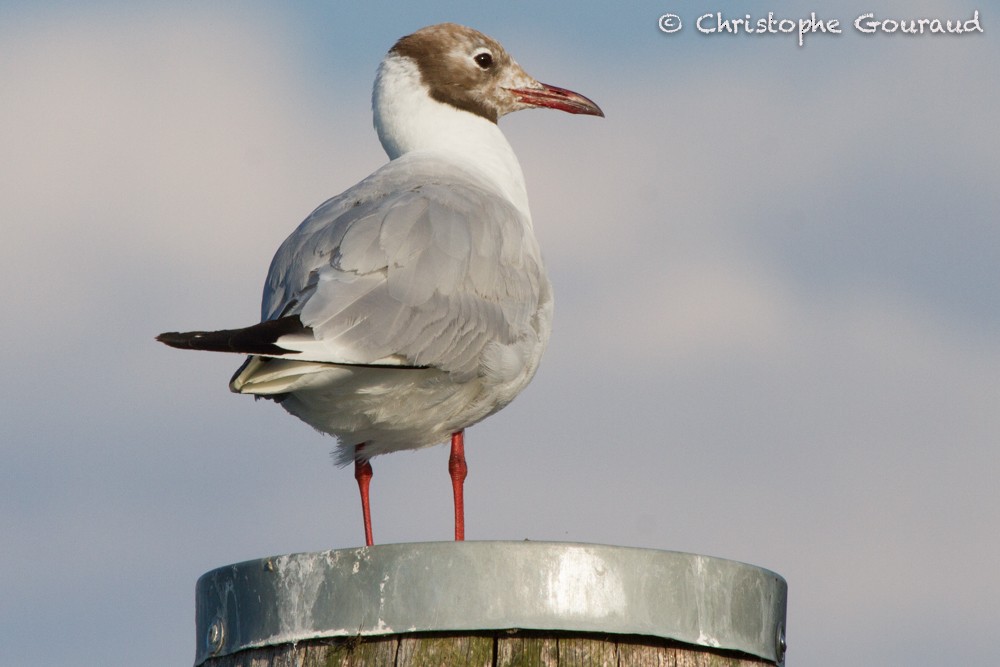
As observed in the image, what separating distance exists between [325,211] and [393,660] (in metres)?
2.97

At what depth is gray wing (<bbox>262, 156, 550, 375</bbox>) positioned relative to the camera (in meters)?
5.11

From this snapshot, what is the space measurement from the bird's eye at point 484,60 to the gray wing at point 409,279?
1.97m

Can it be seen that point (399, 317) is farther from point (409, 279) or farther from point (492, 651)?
point (492, 651)

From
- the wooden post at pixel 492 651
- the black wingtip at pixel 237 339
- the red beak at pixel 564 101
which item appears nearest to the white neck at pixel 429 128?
the red beak at pixel 564 101

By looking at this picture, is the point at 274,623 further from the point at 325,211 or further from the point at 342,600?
the point at 325,211

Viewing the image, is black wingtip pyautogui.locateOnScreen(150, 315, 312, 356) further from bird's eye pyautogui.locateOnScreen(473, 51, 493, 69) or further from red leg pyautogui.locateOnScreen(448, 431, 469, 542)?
bird's eye pyautogui.locateOnScreen(473, 51, 493, 69)

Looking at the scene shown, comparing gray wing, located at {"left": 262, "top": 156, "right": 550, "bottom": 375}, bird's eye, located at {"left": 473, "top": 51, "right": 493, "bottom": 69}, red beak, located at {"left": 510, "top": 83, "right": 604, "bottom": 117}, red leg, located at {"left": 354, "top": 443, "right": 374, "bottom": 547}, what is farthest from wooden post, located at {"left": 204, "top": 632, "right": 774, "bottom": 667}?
red beak, located at {"left": 510, "top": 83, "right": 604, "bottom": 117}

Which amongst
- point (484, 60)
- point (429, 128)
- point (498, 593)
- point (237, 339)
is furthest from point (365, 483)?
point (498, 593)

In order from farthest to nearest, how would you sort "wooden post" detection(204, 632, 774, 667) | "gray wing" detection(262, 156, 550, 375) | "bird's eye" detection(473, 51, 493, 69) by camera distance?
"bird's eye" detection(473, 51, 493, 69)
"gray wing" detection(262, 156, 550, 375)
"wooden post" detection(204, 632, 774, 667)

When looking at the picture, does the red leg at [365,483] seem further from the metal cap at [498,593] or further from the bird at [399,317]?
the metal cap at [498,593]

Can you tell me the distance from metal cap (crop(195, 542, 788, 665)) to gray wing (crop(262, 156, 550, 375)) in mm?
1449

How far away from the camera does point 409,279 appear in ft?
17.6

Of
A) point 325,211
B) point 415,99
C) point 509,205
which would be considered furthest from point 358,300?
point 415,99

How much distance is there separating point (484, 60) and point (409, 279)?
9.54 feet
